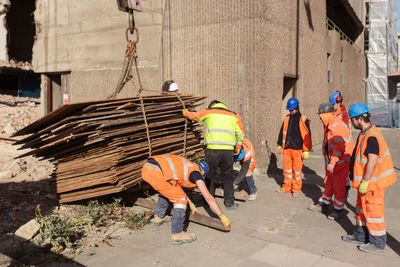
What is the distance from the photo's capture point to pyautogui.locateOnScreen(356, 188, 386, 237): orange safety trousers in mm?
4004

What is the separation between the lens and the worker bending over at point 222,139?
5.40 metres

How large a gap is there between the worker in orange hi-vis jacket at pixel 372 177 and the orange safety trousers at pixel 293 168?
2.11 meters

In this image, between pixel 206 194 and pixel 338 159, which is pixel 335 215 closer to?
pixel 338 159

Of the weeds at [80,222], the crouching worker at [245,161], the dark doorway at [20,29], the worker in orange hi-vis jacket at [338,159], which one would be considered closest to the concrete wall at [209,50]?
the crouching worker at [245,161]

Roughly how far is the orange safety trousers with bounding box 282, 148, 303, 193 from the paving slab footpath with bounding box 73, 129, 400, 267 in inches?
28.0

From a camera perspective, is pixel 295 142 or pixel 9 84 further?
pixel 9 84

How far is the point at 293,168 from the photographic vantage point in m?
6.45

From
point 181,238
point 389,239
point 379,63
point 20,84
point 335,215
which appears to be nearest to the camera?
point 181,238

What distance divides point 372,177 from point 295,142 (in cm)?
229

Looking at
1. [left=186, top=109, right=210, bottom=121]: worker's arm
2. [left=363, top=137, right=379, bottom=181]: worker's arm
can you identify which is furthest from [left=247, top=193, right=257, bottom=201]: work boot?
[left=363, top=137, right=379, bottom=181]: worker's arm

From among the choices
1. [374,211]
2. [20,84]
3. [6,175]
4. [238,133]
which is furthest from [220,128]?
[20,84]

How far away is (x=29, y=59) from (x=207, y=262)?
20.5 m

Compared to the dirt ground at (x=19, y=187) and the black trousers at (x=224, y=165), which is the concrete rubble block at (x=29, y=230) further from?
the black trousers at (x=224, y=165)

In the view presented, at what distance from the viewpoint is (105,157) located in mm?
5039
